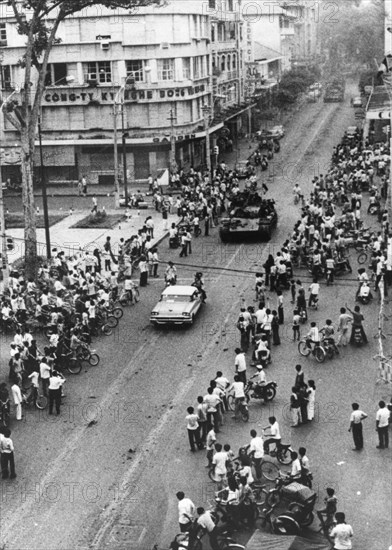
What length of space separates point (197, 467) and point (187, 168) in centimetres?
4692

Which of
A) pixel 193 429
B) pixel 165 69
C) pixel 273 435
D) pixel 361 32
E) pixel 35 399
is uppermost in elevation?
pixel 361 32

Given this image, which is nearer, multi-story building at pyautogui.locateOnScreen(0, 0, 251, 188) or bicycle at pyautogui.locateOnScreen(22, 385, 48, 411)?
bicycle at pyautogui.locateOnScreen(22, 385, 48, 411)

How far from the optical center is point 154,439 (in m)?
20.9

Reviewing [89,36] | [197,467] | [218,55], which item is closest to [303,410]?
[197,467]

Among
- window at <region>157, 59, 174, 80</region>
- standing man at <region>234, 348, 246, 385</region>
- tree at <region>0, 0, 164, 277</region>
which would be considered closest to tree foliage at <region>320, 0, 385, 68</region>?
window at <region>157, 59, 174, 80</region>

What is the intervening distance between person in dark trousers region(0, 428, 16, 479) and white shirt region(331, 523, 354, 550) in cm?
760

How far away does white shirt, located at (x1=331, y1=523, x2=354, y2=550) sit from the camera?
1497 cm

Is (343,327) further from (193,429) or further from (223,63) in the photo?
(223,63)

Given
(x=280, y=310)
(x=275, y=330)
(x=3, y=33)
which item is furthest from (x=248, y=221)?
(x=3, y=33)

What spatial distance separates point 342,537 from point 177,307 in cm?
1500

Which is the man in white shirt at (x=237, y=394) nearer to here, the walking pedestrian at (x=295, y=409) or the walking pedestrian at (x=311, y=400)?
the walking pedestrian at (x=295, y=409)

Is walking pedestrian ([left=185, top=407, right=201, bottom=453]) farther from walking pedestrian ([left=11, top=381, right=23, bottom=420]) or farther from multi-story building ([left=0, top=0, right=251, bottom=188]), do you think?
multi-story building ([left=0, top=0, right=251, bottom=188])

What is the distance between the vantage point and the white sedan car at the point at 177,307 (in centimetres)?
2877

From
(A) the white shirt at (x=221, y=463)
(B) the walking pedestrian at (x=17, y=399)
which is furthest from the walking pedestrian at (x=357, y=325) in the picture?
(B) the walking pedestrian at (x=17, y=399)
